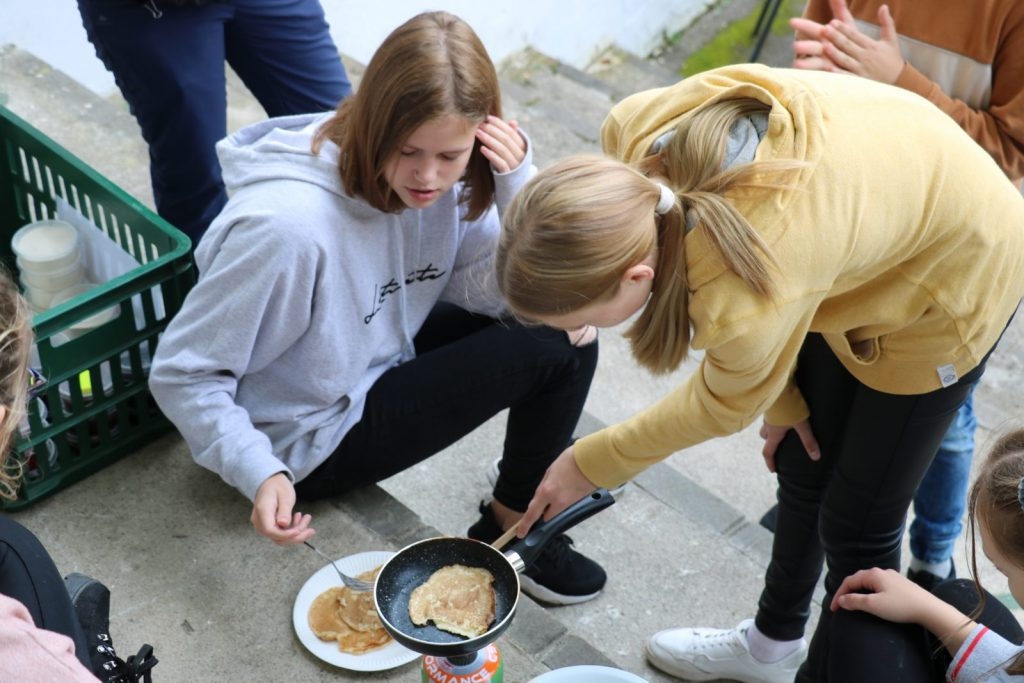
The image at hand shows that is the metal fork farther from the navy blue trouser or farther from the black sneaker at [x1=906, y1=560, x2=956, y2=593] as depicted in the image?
the black sneaker at [x1=906, y1=560, x2=956, y2=593]

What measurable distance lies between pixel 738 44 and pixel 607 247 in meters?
5.24

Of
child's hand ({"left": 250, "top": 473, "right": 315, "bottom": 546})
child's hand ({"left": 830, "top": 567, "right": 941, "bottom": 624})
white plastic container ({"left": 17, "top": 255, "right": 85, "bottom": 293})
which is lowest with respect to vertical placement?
child's hand ({"left": 250, "top": 473, "right": 315, "bottom": 546})

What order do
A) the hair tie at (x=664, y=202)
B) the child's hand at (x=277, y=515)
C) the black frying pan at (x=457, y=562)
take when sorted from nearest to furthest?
the hair tie at (x=664, y=202), the black frying pan at (x=457, y=562), the child's hand at (x=277, y=515)

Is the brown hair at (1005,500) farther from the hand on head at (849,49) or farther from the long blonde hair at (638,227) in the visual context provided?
the hand on head at (849,49)

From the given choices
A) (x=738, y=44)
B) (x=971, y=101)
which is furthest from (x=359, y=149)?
(x=738, y=44)

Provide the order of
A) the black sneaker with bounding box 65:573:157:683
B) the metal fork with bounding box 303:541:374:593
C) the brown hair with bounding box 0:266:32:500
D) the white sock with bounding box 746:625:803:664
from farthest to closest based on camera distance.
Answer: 1. the white sock with bounding box 746:625:803:664
2. the metal fork with bounding box 303:541:374:593
3. the black sneaker with bounding box 65:573:157:683
4. the brown hair with bounding box 0:266:32:500

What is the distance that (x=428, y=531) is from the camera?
2094 millimetres

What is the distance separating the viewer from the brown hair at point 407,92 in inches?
67.5

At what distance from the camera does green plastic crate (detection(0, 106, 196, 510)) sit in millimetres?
1935

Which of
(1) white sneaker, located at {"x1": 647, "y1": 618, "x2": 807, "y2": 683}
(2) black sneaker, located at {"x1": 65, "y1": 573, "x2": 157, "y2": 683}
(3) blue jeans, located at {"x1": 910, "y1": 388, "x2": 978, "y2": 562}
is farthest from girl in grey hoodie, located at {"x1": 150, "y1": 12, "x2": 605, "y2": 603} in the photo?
(3) blue jeans, located at {"x1": 910, "y1": 388, "x2": 978, "y2": 562}

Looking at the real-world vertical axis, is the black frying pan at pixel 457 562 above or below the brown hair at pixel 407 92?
below

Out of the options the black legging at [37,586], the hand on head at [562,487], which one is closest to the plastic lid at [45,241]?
the black legging at [37,586]

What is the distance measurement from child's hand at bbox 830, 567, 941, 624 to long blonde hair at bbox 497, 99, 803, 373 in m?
0.50

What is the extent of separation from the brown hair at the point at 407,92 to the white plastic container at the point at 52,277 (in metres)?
0.75
